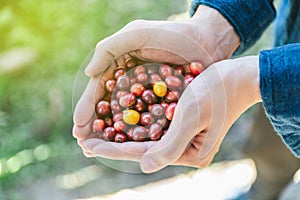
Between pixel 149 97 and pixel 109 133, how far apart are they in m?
0.06

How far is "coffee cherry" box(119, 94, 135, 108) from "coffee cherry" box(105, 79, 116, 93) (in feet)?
0.06

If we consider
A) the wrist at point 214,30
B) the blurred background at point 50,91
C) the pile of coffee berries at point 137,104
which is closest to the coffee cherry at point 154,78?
the pile of coffee berries at point 137,104

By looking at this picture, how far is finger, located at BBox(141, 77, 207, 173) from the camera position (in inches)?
20.5

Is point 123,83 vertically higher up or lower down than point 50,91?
higher up

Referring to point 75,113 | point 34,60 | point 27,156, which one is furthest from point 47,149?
point 75,113

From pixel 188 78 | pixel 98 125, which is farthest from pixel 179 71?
pixel 98 125

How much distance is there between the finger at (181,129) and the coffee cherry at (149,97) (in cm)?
3

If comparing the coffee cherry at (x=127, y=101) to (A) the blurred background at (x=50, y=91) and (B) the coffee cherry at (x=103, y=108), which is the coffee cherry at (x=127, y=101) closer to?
(B) the coffee cherry at (x=103, y=108)

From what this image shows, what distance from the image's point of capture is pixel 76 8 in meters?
0.81

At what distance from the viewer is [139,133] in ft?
1.70

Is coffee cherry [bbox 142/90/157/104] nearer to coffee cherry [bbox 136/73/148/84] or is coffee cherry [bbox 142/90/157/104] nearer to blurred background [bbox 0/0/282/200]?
coffee cherry [bbox 136/73/148/84]

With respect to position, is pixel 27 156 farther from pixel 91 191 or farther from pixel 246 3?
pixel 246 3

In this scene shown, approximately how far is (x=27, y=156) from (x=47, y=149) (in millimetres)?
41

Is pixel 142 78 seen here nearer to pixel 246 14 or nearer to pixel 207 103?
pixel 207 103
